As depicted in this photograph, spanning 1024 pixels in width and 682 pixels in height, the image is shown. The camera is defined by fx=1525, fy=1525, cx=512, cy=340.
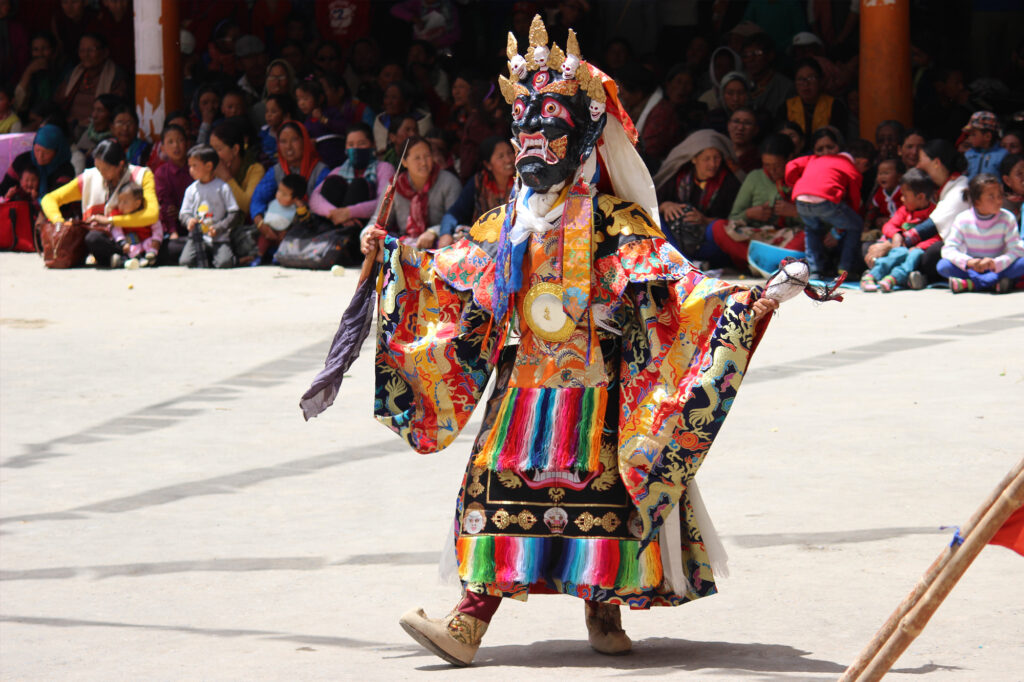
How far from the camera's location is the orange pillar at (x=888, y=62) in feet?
34.2

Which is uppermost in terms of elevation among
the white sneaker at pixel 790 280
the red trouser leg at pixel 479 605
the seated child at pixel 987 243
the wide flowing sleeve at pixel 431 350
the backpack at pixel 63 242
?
the white sneaker at pixel 790 280

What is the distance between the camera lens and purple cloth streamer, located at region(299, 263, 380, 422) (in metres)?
3.99

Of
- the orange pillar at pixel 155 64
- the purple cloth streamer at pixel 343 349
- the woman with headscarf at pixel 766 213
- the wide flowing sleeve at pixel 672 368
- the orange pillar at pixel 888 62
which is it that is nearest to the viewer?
the wide flowing sleeve at pixel 672 368

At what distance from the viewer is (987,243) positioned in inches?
352

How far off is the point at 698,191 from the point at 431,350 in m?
6.65

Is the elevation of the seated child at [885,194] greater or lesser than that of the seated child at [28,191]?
greater

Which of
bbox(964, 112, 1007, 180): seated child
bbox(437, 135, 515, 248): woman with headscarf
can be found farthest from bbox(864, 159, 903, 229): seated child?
bbox(437, 135, 515, 248): woman with headscarf

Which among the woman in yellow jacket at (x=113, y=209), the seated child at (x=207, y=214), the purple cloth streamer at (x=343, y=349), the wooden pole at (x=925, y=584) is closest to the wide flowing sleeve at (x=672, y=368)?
the purple cloth streamer at (x=343, y=349)

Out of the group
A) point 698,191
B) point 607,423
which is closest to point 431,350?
point 607,423

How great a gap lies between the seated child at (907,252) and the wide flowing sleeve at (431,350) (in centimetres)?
579

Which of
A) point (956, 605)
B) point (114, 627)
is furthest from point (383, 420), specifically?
point (956, 605)

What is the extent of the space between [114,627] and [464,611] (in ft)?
3.10

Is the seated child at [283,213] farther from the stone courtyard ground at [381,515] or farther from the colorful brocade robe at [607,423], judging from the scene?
the colorful brocade robe at [607,423]

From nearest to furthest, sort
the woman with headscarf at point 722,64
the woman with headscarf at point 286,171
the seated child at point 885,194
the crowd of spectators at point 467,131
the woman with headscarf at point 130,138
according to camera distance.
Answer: the crowd of spectators at point 467,131, the seated child at point 885,194, the woman with headscarf at point 722,64, the woman with headscarf at point 286,171, the woman with headscarf at point 130,138
